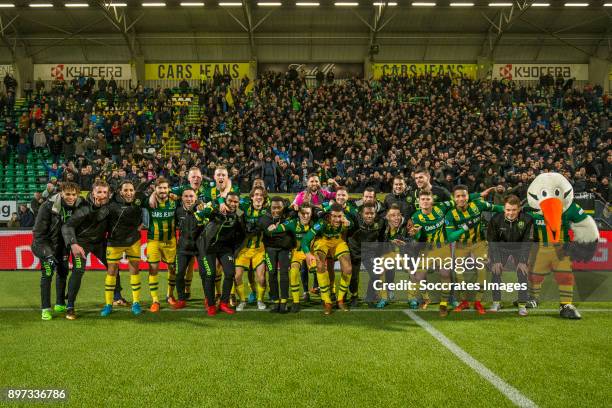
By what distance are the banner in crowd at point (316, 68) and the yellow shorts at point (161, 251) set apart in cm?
A: 2340

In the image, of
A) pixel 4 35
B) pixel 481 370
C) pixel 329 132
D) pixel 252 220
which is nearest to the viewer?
pixel 481 370

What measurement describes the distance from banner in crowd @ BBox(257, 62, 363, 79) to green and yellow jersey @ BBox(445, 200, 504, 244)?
2368cm

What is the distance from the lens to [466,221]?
7.87 metres

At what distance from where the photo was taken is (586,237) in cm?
782

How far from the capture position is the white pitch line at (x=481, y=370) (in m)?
4.30

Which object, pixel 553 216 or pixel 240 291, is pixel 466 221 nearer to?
pixel 553 216

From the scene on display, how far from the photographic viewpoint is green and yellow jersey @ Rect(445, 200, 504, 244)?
25.8 ft

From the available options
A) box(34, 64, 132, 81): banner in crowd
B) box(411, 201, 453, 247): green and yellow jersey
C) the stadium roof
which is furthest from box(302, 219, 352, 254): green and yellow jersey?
box(34, 64, 132, 81): banner in crowd

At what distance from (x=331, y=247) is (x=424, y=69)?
24.9 meters

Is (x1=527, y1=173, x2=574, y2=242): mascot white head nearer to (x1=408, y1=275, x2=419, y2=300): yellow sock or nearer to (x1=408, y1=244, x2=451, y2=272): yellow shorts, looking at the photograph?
(x1=408, y1=244, x2=451, y2=272): yellow shorts

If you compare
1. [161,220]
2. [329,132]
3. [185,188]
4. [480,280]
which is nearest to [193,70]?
[329,132]

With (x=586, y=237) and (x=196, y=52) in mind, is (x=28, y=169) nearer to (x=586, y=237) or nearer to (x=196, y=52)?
(x=196, y=52)

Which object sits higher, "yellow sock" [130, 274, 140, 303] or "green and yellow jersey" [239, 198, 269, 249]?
"green and yellow jersey" [239, 198, 269, 249]

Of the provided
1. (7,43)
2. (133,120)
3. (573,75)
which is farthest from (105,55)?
(573,75)
